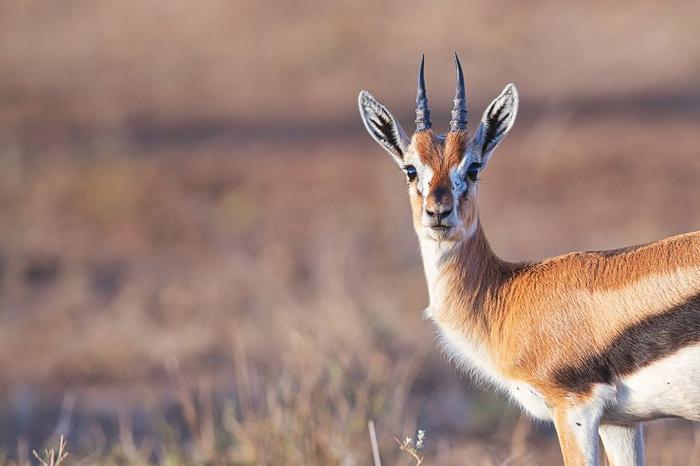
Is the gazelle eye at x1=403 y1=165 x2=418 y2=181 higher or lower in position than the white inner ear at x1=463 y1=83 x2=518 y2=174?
lower

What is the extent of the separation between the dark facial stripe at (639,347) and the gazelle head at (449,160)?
37.7 inches

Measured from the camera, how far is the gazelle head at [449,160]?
20.9 ft

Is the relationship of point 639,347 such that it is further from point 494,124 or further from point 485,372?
point 494,124

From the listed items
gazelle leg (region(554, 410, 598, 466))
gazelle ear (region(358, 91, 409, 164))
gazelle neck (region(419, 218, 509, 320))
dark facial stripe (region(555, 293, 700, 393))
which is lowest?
gazelle leg (region(554, 410, 598, 466))

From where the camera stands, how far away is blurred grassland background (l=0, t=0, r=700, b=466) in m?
9.05


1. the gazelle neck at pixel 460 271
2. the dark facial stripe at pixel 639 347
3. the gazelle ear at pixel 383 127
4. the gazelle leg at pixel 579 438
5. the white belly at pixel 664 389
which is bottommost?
the gazelle leg at pixel 579 438

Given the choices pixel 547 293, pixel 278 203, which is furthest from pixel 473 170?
pixel 278 203

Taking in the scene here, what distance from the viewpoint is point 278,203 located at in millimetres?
16906

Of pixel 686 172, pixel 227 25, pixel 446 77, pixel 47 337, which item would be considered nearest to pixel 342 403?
pixel 47 337

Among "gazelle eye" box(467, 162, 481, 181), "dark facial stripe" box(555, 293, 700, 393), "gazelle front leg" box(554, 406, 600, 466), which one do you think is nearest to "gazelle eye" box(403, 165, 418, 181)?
"gazelle eye" box(467, 162, 481, 181)

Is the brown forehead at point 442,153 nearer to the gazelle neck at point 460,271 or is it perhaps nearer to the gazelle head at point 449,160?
the gazelle head at point 449,160

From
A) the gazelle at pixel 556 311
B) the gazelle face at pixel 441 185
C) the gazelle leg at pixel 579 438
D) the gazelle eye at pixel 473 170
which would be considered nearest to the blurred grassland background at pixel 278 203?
the gazelle at pixel 556 311

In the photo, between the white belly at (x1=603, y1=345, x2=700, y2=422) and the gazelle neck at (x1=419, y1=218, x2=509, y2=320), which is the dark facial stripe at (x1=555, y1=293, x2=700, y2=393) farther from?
the gazelle neck at (x1=419, y1=218, x2=509, y2=320)

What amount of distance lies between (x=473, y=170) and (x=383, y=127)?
58 cm
